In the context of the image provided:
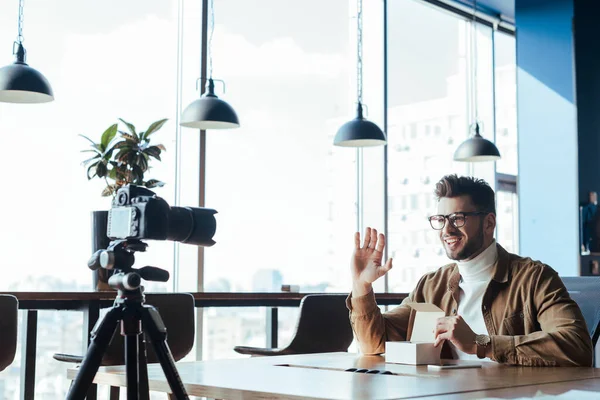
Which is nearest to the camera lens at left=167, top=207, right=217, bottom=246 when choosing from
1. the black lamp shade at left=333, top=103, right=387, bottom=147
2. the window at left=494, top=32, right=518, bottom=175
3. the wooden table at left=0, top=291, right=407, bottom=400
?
the wooden table at left=0, top=291, right=407, bottom=400

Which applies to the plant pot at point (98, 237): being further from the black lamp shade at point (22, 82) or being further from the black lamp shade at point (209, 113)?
the black lamp shade at point (209, 113)

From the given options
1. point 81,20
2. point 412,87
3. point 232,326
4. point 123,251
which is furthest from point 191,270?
point 123,251

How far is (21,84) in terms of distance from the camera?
152 inches

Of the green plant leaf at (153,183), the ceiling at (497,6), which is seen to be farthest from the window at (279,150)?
the ceiling at (497,6)

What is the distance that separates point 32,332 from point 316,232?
10.1ft

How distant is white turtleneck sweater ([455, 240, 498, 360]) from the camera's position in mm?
2508

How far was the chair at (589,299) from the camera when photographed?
2.65 m

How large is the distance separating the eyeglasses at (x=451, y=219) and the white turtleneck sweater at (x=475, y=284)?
0.37 feet

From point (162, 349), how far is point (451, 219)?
3.93 ft

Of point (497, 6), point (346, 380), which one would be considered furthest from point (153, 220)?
point (497, 6)

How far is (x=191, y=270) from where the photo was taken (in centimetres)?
577

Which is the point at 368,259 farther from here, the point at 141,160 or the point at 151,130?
the point at 151,130

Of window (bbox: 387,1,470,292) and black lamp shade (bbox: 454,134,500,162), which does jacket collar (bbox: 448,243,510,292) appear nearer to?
black lamp shade (bbox: 454,134,500,162)

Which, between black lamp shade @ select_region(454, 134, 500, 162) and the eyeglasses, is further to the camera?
black lamp shade @ select_region(454, 134, 500, 162)
